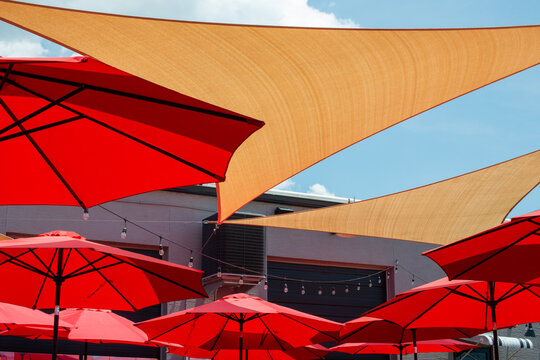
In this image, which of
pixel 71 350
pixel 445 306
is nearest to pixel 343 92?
pixel 445 306

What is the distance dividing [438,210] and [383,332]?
6.01 ft

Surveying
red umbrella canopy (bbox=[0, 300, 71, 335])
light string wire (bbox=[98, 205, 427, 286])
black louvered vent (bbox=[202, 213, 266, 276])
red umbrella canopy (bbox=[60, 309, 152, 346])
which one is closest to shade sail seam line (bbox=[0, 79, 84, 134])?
red umbrella canopy (bbox=[0, 300, 71, 335])

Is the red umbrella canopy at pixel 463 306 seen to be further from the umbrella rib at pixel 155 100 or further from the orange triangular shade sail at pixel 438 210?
the umbrella rib at pixel 155 100

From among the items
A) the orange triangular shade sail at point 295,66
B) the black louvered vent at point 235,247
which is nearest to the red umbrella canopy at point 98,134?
the orange triangular shade sail at point 295,66

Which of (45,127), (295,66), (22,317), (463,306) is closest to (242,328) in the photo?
(22,317)

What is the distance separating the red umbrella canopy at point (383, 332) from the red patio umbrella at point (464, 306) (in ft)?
3.51

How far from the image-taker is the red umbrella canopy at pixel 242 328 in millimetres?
8461

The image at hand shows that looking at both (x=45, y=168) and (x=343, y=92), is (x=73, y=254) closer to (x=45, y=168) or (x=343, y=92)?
(x=45, y=168)

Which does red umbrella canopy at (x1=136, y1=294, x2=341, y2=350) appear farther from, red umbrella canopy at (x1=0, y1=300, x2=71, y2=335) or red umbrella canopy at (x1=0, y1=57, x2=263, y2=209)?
red umbrella canopy at (x1=0, y1=57, x2=263, y2=209)

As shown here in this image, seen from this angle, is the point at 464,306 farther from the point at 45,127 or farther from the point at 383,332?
the point at 45,127

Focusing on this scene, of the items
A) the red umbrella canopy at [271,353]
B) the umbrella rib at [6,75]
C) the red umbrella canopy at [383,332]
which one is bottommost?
the red umbrella canopy at [271,353]

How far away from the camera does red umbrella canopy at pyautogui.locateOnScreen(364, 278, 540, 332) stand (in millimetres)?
7328

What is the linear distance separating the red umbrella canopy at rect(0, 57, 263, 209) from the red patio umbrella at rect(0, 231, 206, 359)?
156cm

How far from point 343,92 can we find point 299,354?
648 centimetres
